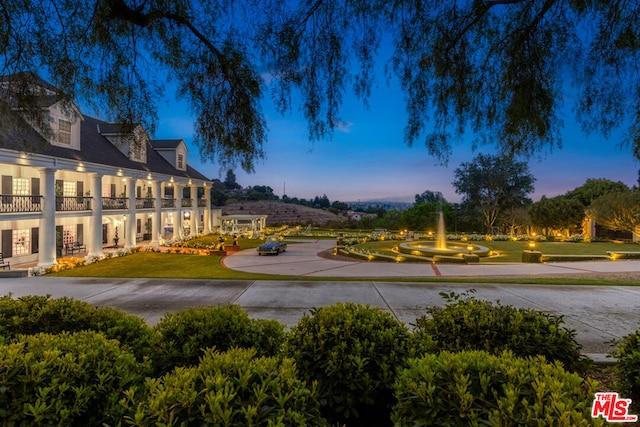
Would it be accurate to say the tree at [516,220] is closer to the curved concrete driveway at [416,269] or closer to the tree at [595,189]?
the tree at [595,189]

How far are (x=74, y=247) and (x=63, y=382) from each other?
88.7 feet

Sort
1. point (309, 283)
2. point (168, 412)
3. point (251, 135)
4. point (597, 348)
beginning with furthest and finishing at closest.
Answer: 1. point (309, 283)
2. point (597, 348)
3. point (251, 135)
4. point (168, 412)

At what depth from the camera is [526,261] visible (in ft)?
69.5

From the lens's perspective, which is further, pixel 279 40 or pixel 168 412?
pixel 279 40

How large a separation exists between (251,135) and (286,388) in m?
2.95

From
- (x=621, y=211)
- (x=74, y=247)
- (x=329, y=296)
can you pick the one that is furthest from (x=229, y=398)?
(x=621, y=211)

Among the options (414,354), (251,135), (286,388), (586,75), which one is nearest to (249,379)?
(286,388)

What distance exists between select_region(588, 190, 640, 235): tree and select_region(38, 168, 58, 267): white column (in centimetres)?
4342

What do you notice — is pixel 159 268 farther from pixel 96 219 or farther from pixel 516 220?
pixel 516 220

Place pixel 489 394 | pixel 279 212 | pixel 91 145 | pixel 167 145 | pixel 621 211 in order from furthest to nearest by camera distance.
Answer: pixel 279 212
pixel 167 145
pixel 621 211
pixel 91 145
pixel 489 394

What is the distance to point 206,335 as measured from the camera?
399cm

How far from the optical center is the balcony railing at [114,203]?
82.1 ft

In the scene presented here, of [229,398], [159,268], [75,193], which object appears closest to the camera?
[229,398]

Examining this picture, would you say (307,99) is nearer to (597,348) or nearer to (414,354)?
(414,354)
